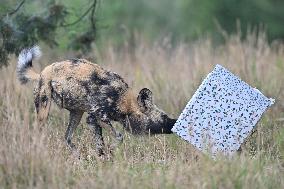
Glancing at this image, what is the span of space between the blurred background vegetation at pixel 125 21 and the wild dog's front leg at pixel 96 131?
2.03 m

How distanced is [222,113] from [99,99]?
51.7 inches

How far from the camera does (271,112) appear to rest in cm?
1014

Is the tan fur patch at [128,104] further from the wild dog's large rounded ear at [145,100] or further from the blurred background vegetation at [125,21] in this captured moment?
the blurred background vegetation at [125,21]

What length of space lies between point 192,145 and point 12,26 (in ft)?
10.2

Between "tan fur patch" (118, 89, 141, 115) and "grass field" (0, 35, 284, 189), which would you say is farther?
"tan fur patch" (118, 89, 141, 115)

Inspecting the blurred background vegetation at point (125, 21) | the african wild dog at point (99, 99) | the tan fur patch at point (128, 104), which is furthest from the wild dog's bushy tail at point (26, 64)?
the tan fur patch at point (128, 104)

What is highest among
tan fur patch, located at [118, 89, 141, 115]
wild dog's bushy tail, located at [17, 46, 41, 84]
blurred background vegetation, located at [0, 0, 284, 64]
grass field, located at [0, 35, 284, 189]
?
blurred background vegetation, located at [0, 0, 284, 64]

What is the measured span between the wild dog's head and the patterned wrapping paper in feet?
0.83

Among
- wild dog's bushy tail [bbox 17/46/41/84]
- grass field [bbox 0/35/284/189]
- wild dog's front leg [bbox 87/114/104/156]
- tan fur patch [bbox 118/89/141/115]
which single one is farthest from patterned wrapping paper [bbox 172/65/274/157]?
wild dog's bushy tail [bbox 17/46/41/84]

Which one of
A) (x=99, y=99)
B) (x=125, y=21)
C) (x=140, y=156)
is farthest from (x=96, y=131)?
(x=125, y=21)

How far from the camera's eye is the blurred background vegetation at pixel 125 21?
9820 millimetres

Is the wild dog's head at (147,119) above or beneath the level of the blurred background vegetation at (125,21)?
beneath

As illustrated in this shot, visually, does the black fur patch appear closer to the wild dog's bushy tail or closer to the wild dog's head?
the wild dog's head

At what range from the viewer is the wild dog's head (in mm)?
7605
